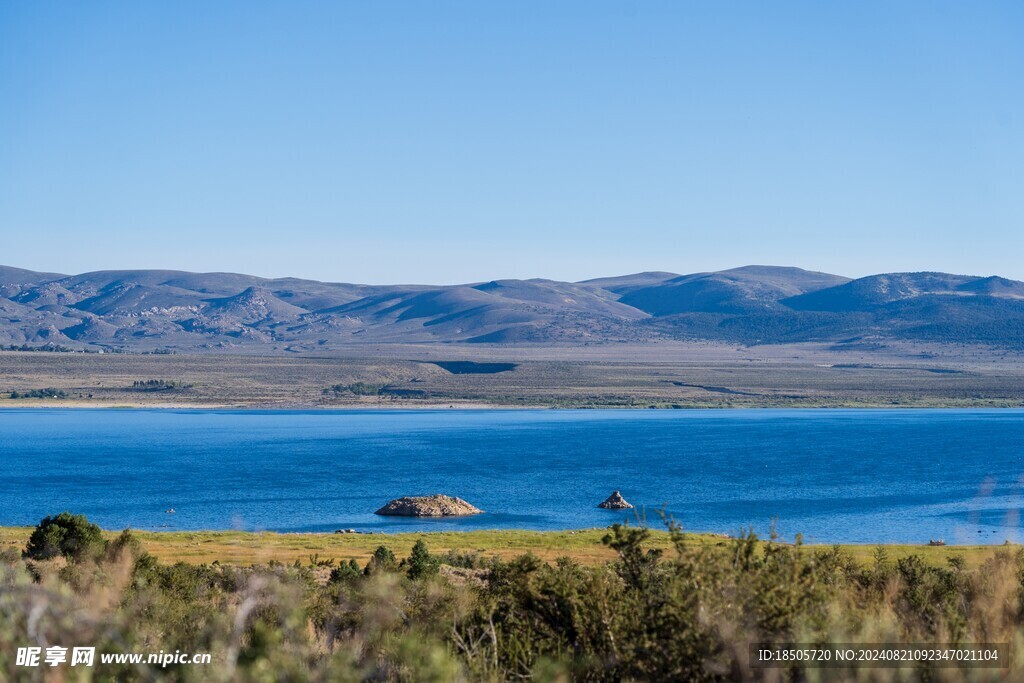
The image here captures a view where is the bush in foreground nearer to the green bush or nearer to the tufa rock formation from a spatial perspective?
the green bush

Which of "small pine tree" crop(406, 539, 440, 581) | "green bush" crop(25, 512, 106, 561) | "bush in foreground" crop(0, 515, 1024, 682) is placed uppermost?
"bush in foreground" crop(0, 515, 1024, 682)

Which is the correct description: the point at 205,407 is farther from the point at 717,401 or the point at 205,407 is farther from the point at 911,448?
the point at 911,448

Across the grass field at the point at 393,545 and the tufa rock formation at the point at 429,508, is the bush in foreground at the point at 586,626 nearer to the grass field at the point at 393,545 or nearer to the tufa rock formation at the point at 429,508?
the grass field at the point at 393,545

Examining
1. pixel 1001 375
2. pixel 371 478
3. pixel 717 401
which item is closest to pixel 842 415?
pixel 717 401

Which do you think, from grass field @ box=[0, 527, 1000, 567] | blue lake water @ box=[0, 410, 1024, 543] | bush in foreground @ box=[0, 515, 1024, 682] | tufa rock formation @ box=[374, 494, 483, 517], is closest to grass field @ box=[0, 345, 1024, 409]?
blue lake water @ box=[0, 410, 1024, 543]

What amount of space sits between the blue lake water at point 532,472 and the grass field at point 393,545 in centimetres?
549

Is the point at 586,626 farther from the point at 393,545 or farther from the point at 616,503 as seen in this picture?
the point at 616,503

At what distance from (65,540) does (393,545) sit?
36.3ft

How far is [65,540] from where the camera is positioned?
Result: 27047 mm

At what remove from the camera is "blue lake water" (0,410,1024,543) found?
49.3m

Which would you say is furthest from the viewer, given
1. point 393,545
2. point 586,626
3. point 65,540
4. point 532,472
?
point 532,472

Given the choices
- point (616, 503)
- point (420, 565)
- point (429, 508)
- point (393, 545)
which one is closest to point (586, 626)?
point (420, 565)

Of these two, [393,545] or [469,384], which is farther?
[469,384]

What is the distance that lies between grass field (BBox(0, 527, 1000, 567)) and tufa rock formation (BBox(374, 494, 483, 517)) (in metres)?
9.45
